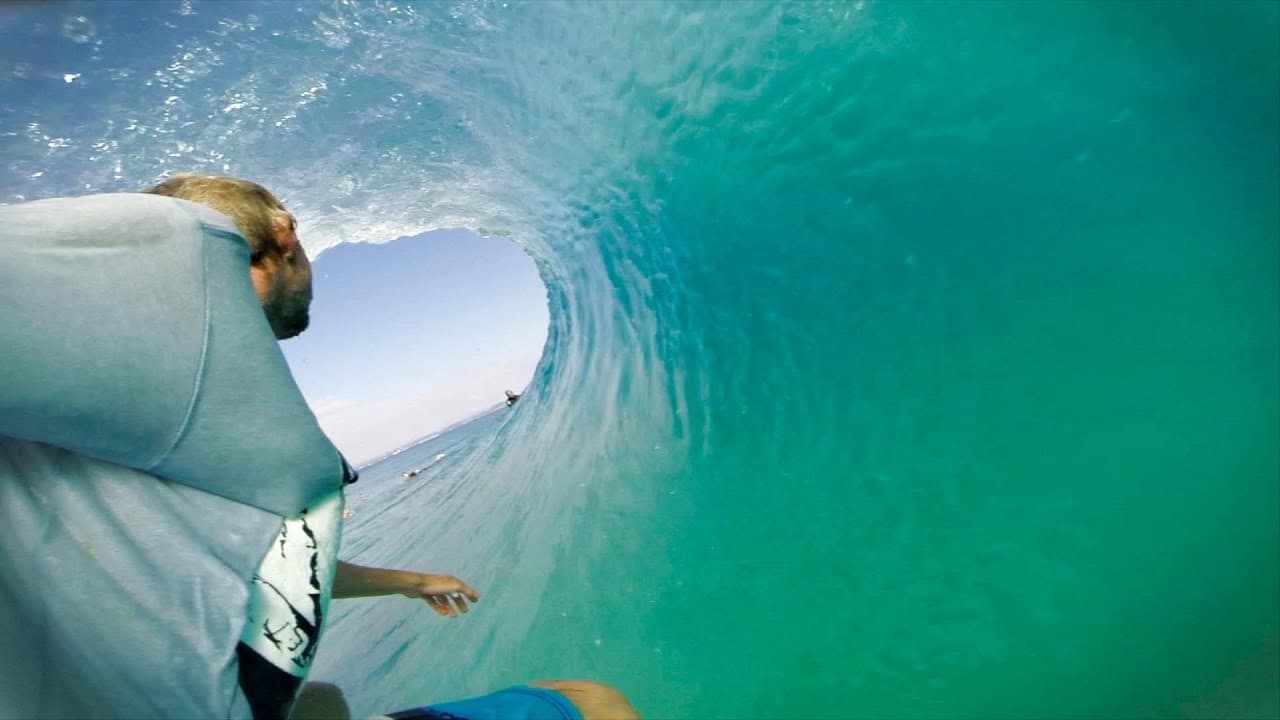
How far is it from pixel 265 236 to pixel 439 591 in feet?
4.49

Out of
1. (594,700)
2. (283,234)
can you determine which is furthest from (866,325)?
(283,234)

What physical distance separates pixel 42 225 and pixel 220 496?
1.53ft

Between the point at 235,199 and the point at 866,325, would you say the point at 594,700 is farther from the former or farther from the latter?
the point at 866,325

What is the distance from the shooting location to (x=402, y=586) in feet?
6.59

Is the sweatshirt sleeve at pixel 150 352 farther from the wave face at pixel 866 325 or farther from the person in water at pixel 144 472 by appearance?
the wave face at pixel 866 325

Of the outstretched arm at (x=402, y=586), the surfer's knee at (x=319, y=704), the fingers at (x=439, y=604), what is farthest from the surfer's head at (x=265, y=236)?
the surfer's knee at (x=319, y=704)

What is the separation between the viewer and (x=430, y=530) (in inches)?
275

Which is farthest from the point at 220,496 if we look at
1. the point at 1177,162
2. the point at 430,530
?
the point at 430,530

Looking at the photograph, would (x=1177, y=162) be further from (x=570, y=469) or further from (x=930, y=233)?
(x=570, y=469)

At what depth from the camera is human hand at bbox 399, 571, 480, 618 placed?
6.66ft

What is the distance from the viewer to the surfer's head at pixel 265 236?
47.2 inches

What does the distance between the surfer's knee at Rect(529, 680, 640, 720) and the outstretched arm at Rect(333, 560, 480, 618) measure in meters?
0.43

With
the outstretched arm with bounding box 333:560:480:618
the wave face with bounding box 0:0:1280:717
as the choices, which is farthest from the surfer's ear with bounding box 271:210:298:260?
the wave face with bounding box 0:0:1280:717

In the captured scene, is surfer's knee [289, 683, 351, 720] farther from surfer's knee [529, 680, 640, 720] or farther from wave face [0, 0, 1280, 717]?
wave face [0, 0, 1280, 717]
